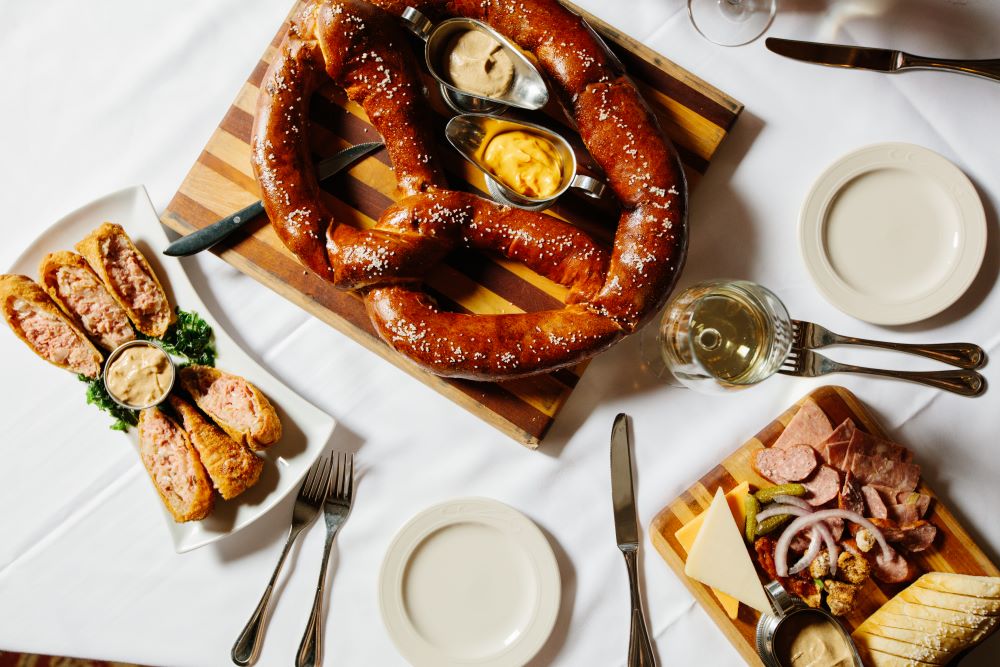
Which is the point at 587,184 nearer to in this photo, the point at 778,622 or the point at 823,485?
the point at 823,485

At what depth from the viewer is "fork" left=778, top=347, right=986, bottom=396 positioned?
173cm

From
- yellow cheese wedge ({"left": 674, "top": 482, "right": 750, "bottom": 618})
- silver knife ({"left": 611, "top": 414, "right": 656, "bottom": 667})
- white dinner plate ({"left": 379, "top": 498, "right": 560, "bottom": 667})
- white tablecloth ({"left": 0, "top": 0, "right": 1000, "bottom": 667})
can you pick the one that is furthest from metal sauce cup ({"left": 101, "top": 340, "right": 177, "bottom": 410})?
yellow cheese wedge ({"left": 674, "top": 482, "right": 750, "bottom": 618})

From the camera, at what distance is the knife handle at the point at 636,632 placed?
1.80 meters

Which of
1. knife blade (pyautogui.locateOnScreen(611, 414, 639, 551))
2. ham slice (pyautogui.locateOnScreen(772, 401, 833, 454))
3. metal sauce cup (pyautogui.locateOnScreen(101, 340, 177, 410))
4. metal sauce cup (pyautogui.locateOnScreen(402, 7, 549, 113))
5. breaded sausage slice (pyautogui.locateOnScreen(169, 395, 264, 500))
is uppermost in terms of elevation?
metal sauce cup (pyautogui.locateOnScreen(402, 7, 549, 113))

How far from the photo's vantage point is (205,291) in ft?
6.15

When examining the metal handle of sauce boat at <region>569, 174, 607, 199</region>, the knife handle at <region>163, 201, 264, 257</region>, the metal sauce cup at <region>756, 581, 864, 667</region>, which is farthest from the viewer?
the knife handle at <region>163, 201, 264, 257</region>

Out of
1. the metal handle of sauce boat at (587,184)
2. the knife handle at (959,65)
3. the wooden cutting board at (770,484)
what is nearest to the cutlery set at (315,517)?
the wooden cutting board at (770,484)

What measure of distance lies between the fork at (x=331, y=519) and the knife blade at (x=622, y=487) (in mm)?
730

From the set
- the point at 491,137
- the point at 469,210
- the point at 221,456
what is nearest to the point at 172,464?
the point at 221,456

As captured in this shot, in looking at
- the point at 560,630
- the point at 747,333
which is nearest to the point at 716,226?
the point at 747,333

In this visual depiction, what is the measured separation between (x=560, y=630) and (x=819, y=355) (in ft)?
3.38

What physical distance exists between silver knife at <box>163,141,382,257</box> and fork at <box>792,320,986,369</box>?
122 centimetres

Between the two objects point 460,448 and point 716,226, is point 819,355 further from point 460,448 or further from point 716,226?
point 460,448

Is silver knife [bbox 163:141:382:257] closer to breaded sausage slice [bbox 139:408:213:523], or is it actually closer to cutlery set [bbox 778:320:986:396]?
breaded sausage slice [bbox 139:408:213:523]
